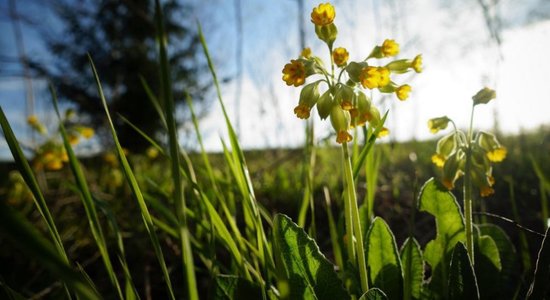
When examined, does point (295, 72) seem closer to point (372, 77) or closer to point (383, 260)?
point (372, 77)

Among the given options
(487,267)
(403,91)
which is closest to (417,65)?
(403,91)

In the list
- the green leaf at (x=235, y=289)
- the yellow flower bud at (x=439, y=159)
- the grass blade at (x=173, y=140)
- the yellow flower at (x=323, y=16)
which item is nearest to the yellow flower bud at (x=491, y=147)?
the yellow flower bud at (x=439, y=159)

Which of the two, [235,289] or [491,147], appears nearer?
[235,289]

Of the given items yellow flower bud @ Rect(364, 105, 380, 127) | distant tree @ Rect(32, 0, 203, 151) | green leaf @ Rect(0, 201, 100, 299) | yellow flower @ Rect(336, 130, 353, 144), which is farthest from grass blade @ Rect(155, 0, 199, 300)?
distant tree @ Rect(32, 0, 203, 151)

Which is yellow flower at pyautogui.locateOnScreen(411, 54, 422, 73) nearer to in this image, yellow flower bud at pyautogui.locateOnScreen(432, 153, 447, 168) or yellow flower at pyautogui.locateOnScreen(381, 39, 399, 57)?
yellow flower at pyautogui.locateOnScreen(381, 39, 399, 57)

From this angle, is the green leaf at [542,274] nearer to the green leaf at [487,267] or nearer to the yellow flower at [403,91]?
the green leaf at [487,267]

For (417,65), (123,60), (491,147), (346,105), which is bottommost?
(491,147)

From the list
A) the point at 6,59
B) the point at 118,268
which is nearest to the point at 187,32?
the point at 6,59
